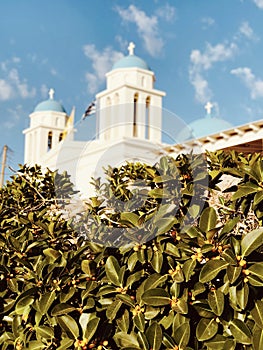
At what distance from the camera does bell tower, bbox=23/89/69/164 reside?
34.1 metres

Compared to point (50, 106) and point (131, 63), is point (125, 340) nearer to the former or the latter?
point (131, 63)

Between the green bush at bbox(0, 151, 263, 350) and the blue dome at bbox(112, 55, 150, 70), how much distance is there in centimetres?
2092

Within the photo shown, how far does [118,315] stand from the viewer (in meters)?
2.49

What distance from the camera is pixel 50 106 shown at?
35.7 m

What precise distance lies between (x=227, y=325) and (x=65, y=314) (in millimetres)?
805

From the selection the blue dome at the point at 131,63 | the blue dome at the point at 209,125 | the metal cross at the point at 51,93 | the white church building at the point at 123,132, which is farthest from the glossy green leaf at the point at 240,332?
the metal cross at the point at 51,93

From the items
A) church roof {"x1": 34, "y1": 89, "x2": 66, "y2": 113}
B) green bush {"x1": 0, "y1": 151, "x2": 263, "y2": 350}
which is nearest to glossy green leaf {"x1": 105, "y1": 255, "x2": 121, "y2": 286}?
green bush {"x1": 0, "y1": 151, "x2": 263, "y2": 350}

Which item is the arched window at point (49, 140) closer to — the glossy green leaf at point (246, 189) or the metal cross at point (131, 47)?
the metal cross at point (131, 47)

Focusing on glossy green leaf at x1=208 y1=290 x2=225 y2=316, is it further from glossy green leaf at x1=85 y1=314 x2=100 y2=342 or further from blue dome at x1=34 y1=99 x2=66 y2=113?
blue dome at x1=34 y1=99 x2=66 y2=113

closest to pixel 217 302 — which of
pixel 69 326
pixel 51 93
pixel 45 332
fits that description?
pixel 69 326

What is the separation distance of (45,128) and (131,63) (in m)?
12.0

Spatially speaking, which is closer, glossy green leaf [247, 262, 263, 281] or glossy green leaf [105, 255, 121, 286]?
glossy green leaf [247, 262, 263, 281]

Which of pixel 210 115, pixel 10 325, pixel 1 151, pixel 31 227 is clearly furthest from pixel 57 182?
pixel 1 151

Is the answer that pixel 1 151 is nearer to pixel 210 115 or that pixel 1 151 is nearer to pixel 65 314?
pixel 210 115
